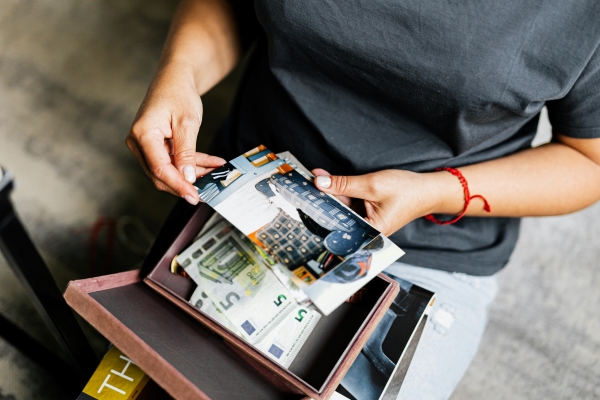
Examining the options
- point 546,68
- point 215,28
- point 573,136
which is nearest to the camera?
point 546,68

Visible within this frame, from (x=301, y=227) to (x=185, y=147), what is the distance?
0.19 meters

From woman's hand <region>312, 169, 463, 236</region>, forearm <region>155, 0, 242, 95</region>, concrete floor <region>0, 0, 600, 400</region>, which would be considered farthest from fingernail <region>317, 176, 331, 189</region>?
concrete floor <region>0, 0, 600, 400</region>

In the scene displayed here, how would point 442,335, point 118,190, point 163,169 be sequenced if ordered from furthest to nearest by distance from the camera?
point 118,190 → point 442,335 → point 163,169

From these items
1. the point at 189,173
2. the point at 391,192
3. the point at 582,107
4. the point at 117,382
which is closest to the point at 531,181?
the point at 582,107

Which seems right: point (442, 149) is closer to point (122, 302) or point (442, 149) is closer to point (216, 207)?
point (216, 207)

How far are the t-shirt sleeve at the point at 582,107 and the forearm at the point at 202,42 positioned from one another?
1.80 feet

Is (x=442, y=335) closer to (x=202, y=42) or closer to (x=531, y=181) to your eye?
(x=531, y=181)

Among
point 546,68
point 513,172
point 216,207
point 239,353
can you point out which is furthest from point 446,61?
point 239,353

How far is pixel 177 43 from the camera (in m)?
0.77

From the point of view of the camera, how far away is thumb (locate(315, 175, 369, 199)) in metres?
0.64

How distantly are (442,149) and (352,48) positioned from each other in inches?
8.3

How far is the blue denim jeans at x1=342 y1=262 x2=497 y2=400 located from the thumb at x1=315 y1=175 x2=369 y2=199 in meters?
0.19

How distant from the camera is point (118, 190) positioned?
1.25m

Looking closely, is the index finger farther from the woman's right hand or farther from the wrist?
the wrist
